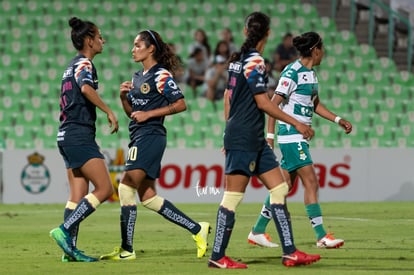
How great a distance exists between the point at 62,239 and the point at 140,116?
4.01 ft

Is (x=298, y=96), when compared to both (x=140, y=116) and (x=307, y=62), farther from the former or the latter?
(x=140, y=116)

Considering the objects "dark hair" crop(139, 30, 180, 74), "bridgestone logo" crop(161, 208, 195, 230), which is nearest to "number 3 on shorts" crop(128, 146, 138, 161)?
"bridgestone logo" crop(161, 208, 195, 230)

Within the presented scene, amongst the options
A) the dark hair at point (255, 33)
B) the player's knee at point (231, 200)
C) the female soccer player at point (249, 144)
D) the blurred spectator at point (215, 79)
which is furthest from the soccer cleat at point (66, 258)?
the blurred spectator at point (215, 79)

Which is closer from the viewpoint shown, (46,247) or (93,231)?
(46,247)

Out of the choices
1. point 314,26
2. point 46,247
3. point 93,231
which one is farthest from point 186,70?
point 46,247

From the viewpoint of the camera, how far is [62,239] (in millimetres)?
9562

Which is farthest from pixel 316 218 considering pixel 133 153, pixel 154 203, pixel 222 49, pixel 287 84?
pixel 222 49

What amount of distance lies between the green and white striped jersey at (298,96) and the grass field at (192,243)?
3.64ft

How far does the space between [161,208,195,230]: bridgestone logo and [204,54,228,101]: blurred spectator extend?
41.1 feet

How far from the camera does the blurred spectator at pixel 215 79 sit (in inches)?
887

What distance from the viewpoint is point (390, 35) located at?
1000 inches

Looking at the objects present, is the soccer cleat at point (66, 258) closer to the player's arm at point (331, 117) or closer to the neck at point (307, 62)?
the player's arm at point (331, 117)

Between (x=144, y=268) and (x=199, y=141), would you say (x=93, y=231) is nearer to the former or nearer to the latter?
(x=144, y=268)

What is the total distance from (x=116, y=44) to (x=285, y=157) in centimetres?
1390
